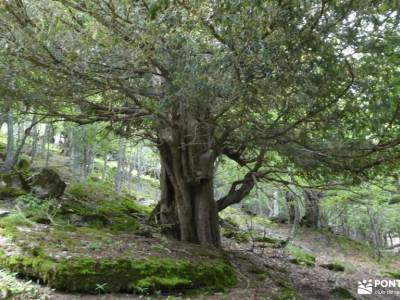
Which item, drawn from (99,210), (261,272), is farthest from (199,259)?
(99,210)

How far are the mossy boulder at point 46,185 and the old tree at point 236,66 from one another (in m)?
2.81

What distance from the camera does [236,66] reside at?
425 cm

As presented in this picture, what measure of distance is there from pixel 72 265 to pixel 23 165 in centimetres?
965

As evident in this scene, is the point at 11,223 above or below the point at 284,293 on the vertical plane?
above

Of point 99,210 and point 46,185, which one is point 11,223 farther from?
point 99,210

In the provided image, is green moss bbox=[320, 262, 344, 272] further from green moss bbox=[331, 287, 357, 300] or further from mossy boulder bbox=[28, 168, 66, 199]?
mossy boulder bbox=[28, 168, 66, 199]

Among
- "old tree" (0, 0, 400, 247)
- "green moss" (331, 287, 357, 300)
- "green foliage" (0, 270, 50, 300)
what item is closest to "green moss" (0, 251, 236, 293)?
"green foliage" (0, 270, 50, 300)

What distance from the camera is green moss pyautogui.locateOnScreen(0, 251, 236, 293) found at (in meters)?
Answer: 5.04

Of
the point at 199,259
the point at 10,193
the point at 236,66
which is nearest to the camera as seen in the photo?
the point at 236,66

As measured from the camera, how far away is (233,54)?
165 inches

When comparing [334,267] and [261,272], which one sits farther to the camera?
[334,267]

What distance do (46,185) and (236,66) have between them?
711 cm

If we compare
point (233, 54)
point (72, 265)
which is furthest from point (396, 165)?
point (72, 265)

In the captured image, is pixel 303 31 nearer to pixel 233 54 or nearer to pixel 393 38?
pixel 233 54
